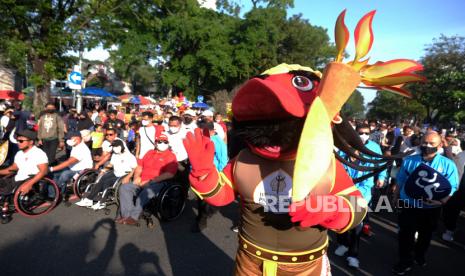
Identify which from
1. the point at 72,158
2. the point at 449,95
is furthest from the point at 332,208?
the point at 449,95

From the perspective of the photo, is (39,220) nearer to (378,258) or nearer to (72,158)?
(72,158)

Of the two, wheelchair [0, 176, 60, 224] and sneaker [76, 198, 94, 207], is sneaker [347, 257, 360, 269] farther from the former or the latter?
wheelchair [0, 176, 60, 224]

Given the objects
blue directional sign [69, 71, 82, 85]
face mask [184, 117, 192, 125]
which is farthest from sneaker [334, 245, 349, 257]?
blue directional sign [69, 71, 82, 85]

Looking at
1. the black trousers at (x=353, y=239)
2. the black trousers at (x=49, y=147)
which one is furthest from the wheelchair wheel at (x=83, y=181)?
the black trousers at (x=353, y=239)

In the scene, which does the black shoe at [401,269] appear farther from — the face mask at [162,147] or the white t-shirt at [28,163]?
the white t-shirt at [28,163]

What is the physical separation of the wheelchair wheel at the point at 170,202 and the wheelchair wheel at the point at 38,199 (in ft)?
5.53

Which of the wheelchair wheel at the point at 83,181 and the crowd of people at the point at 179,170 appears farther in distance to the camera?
the wheelchair wheel at the point at 83,181

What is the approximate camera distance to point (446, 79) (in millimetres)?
19547

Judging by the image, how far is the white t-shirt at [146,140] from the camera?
6.09 m

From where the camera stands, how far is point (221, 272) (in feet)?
11.4

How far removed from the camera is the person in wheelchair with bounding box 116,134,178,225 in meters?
4.60

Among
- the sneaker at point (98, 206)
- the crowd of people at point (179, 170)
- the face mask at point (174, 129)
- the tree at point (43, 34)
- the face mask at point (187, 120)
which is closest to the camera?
the crowd of people at point (179, 170)

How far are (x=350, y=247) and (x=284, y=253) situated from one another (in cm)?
240

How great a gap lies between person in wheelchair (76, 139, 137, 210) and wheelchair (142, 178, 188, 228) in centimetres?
79
